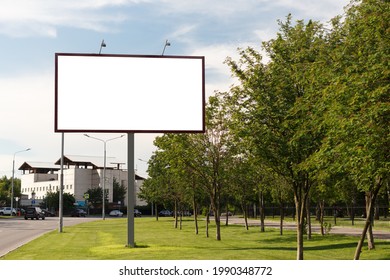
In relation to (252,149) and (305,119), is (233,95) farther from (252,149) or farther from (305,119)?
(305,119)

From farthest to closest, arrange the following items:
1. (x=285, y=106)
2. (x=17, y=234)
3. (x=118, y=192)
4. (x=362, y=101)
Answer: (x=118, y=192) → (x=17, y=234) → (x=285, y=106) → (x=362, y=101)

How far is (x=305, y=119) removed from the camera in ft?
64.8

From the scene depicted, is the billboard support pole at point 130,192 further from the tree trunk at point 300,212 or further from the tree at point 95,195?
the tree at point 95,195

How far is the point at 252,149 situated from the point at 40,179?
130 metres

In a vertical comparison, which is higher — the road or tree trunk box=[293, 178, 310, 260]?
tree trunk box=[293, 178, 310, 260]

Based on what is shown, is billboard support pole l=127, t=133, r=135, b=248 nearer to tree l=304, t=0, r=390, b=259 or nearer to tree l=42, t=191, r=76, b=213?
tree l=304, t=0, r=390, b=259

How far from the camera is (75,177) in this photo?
12975 cm

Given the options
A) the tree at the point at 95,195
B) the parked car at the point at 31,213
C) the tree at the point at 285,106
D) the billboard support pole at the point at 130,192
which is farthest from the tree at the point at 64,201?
the tree at the point at 285,106

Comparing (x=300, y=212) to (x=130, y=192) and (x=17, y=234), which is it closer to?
(x=130, y=192)

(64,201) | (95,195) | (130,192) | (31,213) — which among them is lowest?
(31,213)

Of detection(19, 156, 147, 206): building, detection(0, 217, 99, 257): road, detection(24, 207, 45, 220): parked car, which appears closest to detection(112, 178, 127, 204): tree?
detection(19, 156, 147, 206): building

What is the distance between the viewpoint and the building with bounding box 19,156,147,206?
130375 millimetres

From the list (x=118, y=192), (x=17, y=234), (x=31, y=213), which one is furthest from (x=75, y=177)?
(x=17, y=234)

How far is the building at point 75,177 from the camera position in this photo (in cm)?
13038
